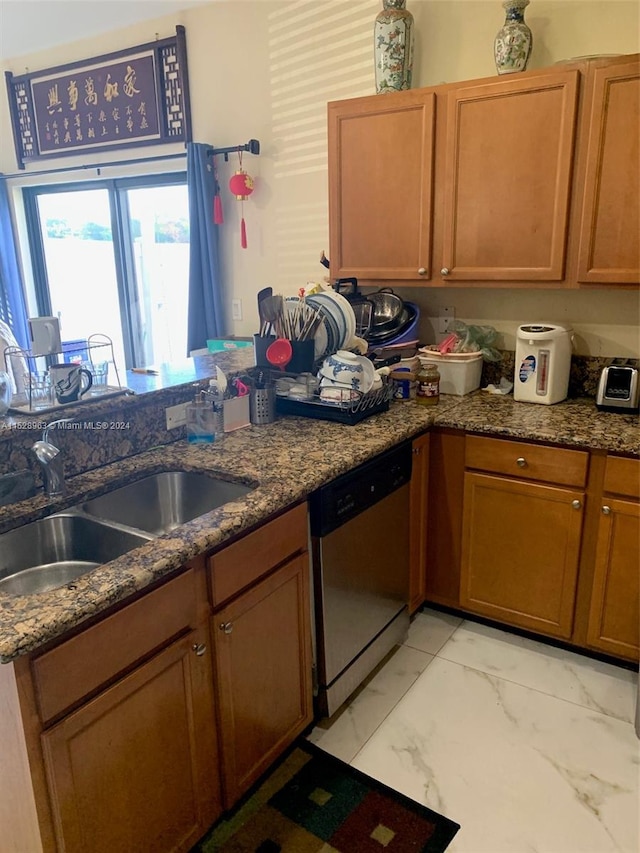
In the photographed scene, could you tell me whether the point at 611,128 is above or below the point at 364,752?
above

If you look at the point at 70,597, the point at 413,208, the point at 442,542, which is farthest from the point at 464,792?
the point at 413,208

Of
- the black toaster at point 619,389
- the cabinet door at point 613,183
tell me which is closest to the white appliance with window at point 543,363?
the black toaster at point 619,389

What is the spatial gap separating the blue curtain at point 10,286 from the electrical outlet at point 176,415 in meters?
2.94

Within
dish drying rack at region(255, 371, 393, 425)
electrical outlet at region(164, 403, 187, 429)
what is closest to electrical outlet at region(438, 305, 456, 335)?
dish drying rack at region(255, 371, 393, 425)

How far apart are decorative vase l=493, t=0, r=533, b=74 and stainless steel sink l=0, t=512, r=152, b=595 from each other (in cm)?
213

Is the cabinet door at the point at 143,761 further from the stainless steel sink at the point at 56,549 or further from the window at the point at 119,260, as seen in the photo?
the window at the point at 119,260

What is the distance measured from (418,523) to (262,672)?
3.20 ft

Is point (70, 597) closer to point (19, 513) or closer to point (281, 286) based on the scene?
point (19, 513)

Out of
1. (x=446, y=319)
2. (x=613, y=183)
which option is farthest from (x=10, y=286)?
(x=613, y=183)

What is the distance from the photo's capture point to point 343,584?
1.97 m

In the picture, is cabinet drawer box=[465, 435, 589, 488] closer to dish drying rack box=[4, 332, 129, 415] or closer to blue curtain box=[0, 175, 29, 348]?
dish drying rack box=[4, 332, 129, 415]

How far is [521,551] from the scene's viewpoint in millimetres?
2318

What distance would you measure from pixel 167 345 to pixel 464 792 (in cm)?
336

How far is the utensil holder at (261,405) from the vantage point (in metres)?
2.28
